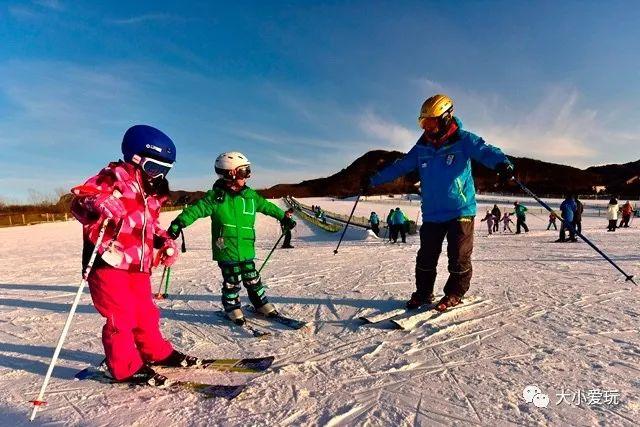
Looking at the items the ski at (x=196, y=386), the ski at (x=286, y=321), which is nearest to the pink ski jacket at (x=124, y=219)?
the ski at (x=196, y=386)

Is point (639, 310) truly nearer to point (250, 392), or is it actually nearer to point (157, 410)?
point (250, 392)

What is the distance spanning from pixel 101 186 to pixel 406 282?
4773mm

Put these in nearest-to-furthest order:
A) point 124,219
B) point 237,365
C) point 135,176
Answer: point 124,219 < point 135,176 < point 237,365

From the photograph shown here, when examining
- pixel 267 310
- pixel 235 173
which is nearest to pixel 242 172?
pixel 235 173

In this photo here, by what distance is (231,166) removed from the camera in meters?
4.21

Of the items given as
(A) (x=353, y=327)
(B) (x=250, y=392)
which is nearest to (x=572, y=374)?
(A) (x=353, y=327)

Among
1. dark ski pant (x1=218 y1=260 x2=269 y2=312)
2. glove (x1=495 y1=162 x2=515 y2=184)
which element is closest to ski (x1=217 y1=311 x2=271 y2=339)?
dark ski pant (x1=218 y1=260 x2=269 y2=312)

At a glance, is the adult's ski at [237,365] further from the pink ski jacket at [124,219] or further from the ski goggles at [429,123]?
the ski goggles at [429,123]

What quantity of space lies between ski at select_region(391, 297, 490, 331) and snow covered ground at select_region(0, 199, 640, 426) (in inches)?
3.1

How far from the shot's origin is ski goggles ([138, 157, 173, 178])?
2.99 meters

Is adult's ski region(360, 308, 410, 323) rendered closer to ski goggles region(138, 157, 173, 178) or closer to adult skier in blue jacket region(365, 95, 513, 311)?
adult skier in blue jacket region(365, 95, 513, 311)

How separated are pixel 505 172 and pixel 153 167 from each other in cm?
323

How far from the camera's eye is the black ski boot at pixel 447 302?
4.29 meters

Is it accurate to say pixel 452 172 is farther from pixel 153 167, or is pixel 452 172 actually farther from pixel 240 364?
pixel 153 167
